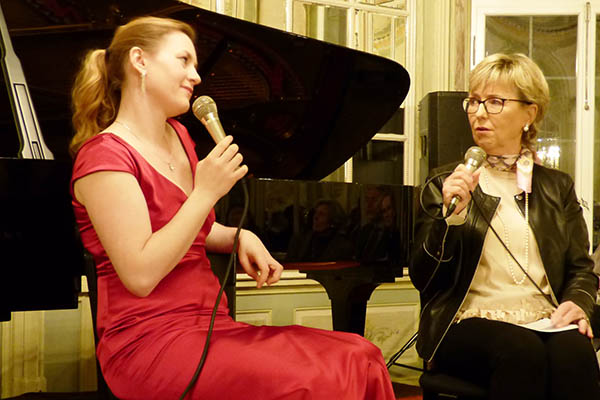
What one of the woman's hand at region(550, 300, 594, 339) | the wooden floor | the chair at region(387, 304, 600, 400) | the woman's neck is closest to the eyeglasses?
the woman's hand at region(550, 300, 594, 339)

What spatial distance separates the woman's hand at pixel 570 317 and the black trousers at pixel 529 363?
27 millimetres

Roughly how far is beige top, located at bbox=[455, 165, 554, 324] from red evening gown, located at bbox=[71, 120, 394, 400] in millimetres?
738

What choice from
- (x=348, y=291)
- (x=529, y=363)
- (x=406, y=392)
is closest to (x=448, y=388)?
(x=529, y=363)

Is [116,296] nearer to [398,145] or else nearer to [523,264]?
[523,264]

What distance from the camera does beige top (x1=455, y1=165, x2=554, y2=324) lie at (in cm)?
190

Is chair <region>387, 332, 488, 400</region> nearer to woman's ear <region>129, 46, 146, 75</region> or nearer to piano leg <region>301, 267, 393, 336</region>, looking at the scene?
piano leg <region>301, 267, 393, 336</region>

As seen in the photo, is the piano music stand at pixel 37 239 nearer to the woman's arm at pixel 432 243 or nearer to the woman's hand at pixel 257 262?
the woman's hand at pixel 257 262

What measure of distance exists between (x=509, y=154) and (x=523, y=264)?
14.3 inches

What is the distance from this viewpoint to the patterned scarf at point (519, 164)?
6.56ft

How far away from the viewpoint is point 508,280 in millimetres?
1922

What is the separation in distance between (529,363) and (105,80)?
1240mm

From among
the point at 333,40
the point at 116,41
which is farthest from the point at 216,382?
the point at 333,40

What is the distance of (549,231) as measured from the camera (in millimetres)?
1970

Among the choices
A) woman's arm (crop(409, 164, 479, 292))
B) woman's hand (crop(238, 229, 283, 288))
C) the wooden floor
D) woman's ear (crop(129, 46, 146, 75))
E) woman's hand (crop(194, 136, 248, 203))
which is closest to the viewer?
woman's hand (crop(194, 136, 248, 203))
